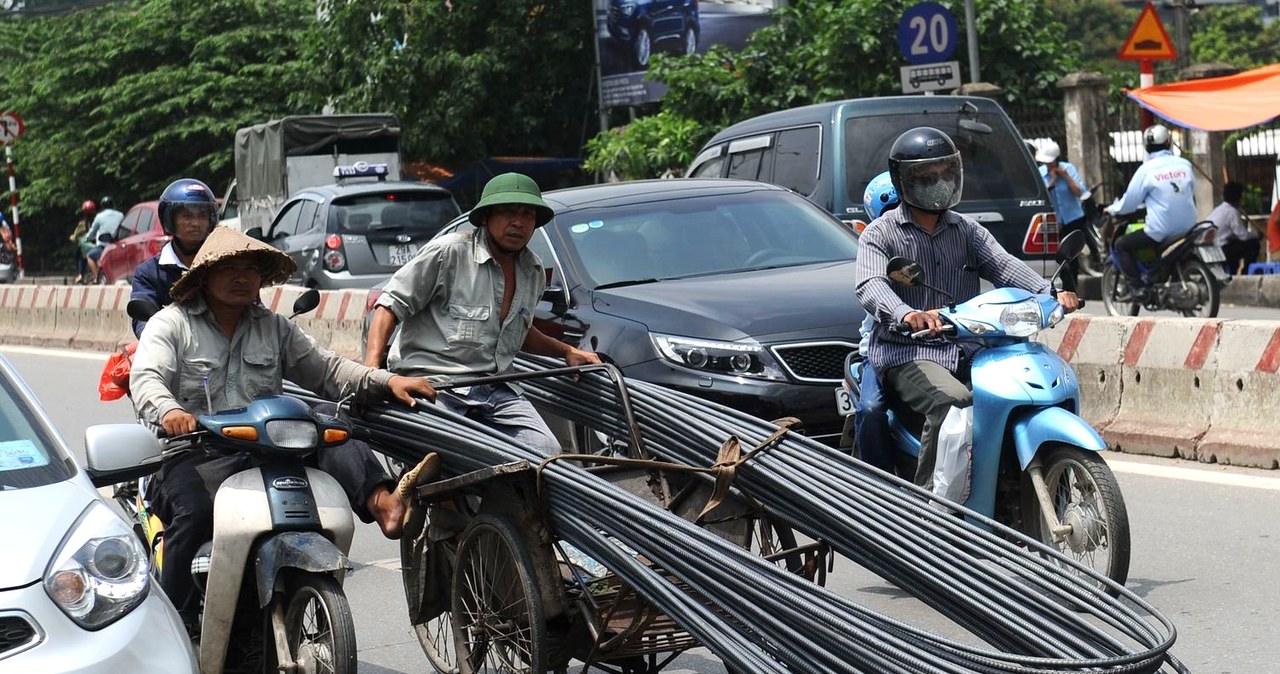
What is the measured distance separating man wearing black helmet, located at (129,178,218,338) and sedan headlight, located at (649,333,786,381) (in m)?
2.24

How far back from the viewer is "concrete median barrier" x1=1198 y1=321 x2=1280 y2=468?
8.48 metres

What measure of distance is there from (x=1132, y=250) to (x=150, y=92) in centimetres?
2654

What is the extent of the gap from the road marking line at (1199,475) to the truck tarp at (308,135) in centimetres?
1914

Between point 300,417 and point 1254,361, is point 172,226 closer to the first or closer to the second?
point 300,417

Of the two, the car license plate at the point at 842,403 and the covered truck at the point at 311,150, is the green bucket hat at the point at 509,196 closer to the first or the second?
the car license plate at the point at 842,403

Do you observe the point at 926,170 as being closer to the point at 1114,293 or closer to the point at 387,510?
the point at 387,510

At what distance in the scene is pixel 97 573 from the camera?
3.83 meters

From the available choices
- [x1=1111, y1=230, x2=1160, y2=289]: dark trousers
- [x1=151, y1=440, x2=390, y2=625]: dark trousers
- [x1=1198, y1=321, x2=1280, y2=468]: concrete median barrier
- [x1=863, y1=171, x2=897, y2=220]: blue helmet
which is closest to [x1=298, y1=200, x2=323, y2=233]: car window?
[x1=1111, y1=230, x2=1160, y2=289]: dark trousers

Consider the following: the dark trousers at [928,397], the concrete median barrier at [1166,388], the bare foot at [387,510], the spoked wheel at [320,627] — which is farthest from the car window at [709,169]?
the spoked wheel at [320,627]

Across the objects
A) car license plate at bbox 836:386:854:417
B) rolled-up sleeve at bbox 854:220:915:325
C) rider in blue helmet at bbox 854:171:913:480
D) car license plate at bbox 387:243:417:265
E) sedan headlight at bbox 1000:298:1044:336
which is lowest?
car license plate at bbox 387:243:417:265

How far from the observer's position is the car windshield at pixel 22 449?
13.8 feet

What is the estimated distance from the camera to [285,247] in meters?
19.1

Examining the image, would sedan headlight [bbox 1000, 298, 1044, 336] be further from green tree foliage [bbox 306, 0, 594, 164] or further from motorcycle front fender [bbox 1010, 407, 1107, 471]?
green tree foliage [bbox 306, 0, 594, 164]

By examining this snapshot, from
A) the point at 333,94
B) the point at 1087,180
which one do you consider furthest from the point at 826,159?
the point at 333,94
